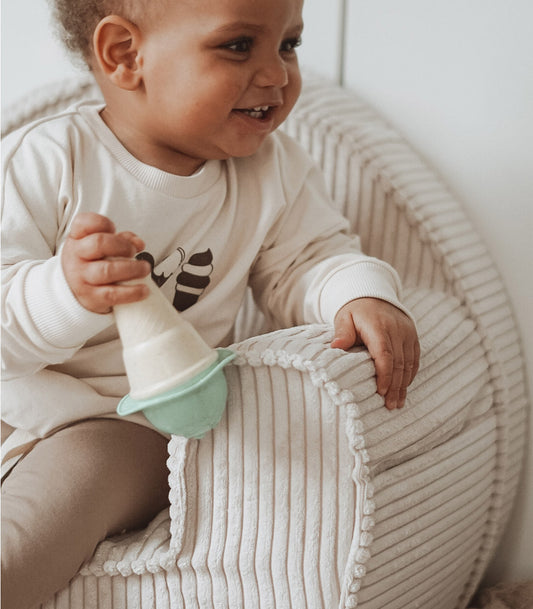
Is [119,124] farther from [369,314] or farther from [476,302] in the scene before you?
[476,302]

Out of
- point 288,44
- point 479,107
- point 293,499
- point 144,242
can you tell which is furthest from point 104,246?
point 479,107

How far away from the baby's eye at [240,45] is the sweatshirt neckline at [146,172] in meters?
0.16

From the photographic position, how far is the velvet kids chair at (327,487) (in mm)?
761

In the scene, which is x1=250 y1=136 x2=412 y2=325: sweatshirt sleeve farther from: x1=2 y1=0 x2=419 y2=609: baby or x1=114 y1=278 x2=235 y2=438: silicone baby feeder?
x1=114 y1=278 x2=235 y2=438: silicone baby feeder

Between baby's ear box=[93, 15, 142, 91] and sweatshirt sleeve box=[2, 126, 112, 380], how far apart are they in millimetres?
107

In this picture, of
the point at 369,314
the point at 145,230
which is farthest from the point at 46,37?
the point at 369,314

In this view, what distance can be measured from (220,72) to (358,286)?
10.6 inches

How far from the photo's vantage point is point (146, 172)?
95 cm

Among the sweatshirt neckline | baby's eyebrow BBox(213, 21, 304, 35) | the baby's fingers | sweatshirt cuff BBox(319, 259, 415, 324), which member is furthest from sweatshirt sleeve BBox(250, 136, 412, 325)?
the baby's fingers

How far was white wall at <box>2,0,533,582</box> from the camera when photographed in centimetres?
106

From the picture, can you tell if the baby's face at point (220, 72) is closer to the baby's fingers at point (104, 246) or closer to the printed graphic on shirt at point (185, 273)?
the printed graphic on shirt at point (185, 273)

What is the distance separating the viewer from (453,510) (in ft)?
3.01

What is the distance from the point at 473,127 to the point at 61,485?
68 cm

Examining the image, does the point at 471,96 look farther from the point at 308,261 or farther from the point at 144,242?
the point at 144,242
